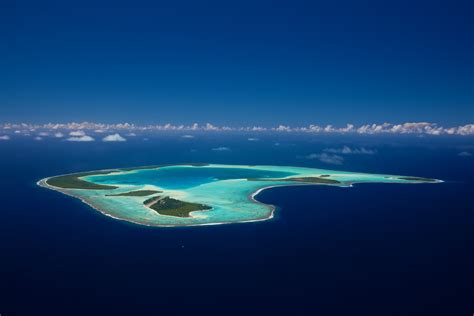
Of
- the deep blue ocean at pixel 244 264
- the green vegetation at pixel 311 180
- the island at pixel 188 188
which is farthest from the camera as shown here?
the green vegetation at pixel 311 180

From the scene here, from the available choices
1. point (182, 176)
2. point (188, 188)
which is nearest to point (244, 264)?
point (188, 188)

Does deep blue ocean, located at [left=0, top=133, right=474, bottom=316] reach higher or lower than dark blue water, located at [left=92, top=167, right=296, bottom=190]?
lower

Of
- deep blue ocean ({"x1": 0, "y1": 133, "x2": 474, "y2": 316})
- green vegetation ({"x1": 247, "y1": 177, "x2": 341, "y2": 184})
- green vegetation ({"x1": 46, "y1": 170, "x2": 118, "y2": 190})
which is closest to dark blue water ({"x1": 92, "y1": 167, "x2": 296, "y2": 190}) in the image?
green vegetation ({"x1": 46, "y1": 170, "x2": 118, "y2": 190})

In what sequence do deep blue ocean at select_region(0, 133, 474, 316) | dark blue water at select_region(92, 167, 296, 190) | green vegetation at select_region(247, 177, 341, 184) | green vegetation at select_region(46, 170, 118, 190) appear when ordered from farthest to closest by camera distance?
green vegetation at select_region(247, 177, 341, 184) < dark blue water at select_region(92, 167, 296, 190) < green vegetation at select_region(46, 170, 118, 190) < deep blue ocean at select_region(0, 133, 474, 316)

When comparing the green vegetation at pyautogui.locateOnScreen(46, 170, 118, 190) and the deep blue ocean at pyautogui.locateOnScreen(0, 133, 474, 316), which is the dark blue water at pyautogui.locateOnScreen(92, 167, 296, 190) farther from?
the deep blue ocean at pyautogui.locateOnScreen(0, 133, 474, 316)

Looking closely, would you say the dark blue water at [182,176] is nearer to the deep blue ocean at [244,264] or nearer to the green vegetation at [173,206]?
the green vegetation at [173,206]

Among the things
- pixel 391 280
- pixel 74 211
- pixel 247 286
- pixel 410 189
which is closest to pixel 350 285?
pixel 391 280

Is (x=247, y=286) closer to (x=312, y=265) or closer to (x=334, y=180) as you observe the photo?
(x=312, y=265)

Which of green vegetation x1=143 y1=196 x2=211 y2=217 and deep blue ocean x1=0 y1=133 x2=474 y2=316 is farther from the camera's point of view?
green vegetation x1=143 y1=196 x2=211 y2=217

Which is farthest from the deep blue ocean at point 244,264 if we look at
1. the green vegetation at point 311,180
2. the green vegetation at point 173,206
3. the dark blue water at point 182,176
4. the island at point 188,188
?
the green vegetation at point 311,180

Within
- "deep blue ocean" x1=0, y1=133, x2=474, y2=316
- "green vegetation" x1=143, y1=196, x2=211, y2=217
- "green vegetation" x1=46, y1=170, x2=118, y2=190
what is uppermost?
"green vegetation" x1=46, y1=170, x2=118, y2=190
